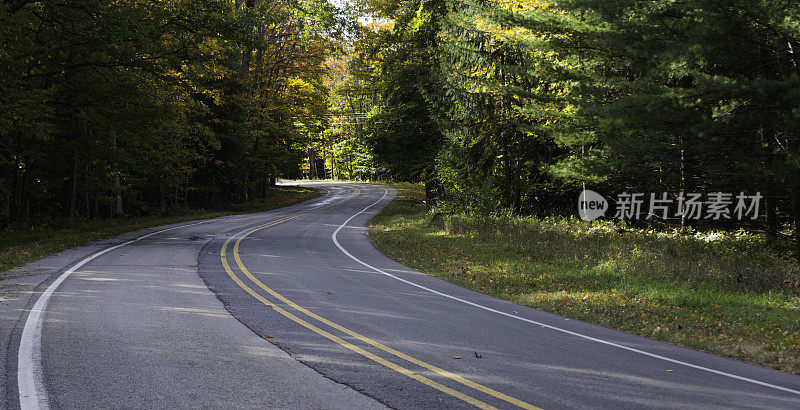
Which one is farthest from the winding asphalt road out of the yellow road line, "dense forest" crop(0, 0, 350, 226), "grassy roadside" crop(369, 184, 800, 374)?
"dense forest" crop(0, 0, 350, 226)

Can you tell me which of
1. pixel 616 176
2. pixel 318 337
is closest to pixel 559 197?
pixel 616 176

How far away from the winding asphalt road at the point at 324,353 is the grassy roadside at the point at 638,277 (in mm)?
1005

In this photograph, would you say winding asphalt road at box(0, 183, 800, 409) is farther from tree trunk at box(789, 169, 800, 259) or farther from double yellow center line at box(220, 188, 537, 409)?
tree trunk at box(789, 169, 800, 259)

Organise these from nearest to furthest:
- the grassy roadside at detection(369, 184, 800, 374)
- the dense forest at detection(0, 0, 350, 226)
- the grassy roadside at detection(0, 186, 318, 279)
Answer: the grassy roadside at detection(369, 184, 800, 374) < the grassy roadside at detection(0, 186, 318, 279) < the dense forest at detection(0, 0, 350, 226)

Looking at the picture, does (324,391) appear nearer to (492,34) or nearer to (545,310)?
(545,310)

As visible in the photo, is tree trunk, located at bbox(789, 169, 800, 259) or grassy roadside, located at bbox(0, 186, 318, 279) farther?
grassy roadside, located at bbox(0, 186, 318, 279)

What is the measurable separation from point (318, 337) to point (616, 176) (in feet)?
43.0

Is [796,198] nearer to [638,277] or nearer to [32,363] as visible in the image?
[638,277]

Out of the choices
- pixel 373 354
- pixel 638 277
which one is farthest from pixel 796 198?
pixel 373 354

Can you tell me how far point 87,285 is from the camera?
9633 millimetres

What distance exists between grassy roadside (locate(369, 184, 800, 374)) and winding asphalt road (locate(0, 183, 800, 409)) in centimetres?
101

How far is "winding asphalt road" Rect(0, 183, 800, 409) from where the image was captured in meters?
4.89

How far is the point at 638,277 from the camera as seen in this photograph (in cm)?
1223

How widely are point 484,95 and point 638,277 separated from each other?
1044 cm
